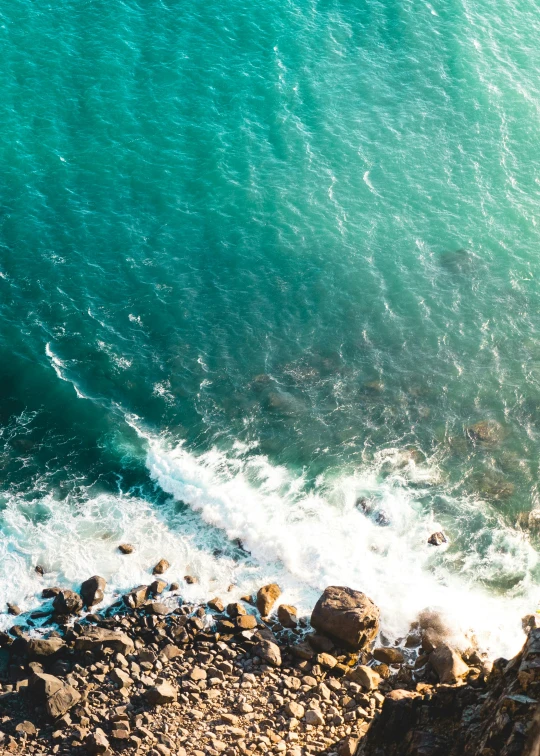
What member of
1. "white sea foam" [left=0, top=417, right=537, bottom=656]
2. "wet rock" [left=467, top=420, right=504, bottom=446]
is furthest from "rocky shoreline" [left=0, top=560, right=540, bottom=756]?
"wet rock" [left=467, top=420, right=504, bottom=446]

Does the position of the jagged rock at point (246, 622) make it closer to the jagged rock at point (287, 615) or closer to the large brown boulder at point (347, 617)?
the jagged rock at point (287, 615)

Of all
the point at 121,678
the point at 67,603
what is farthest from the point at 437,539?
the point at 67,603

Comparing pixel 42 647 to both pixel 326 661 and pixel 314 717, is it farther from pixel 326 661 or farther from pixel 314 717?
pixel 326 661

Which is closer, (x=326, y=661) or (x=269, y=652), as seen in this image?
(x=326, y=661)

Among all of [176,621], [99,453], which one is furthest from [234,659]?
[99,453]

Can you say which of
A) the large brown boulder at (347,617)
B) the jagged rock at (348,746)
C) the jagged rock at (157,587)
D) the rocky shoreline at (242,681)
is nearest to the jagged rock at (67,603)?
the rocky shoreline at (242,681)
